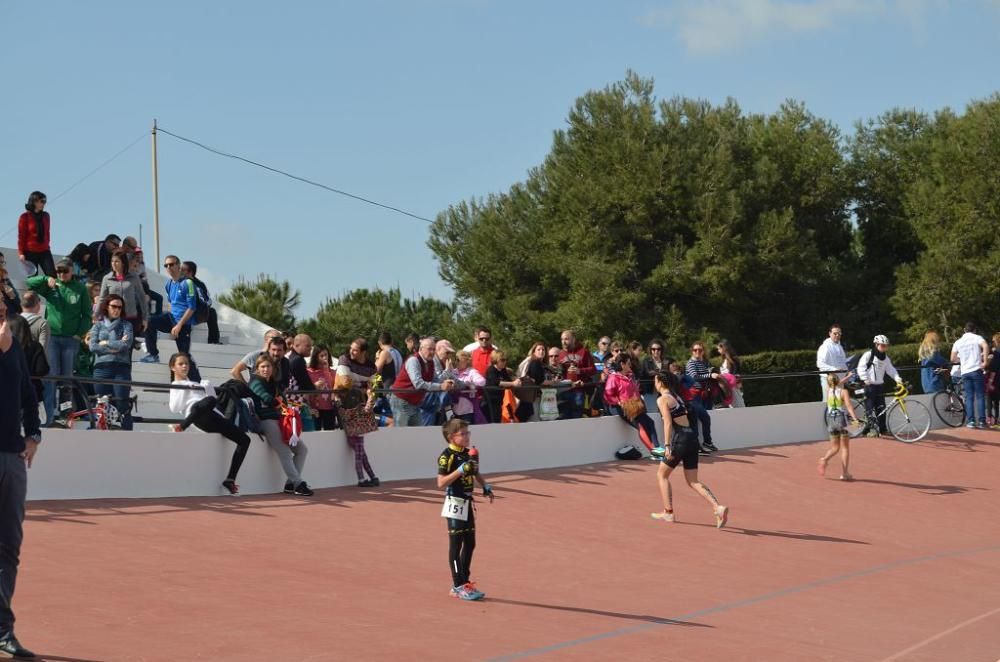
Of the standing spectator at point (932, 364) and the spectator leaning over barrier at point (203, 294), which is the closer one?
the spectator leaning over barrier at point (203, 294)

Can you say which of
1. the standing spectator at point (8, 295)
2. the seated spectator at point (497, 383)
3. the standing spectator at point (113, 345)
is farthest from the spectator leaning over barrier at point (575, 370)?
the standing spectator at point (8, 295)

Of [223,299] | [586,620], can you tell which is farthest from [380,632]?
[223,299]

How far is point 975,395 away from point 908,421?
2.10 metres

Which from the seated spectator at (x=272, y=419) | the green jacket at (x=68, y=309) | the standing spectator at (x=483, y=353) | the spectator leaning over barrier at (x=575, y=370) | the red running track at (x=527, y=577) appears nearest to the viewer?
the red running track at (x=527, y=577)

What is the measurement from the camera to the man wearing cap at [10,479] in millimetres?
7465

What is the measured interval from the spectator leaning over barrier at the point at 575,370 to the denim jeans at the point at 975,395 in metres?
8.13

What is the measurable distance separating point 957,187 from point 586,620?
34687 mm

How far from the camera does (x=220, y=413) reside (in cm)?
1473

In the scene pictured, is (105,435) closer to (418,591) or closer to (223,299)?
(418,591)

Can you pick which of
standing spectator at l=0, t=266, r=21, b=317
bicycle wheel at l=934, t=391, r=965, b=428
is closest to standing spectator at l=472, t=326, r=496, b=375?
standing spectator at l=0, t=266, r=21, b=317

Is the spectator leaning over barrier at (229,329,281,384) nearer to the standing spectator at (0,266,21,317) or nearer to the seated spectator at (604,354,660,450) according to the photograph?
the standing spectator at (0,266,21,317)

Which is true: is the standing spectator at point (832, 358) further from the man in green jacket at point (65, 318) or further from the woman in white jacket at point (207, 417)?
the man in green jacket at point (65, 318)

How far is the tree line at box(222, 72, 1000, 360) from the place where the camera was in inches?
1610

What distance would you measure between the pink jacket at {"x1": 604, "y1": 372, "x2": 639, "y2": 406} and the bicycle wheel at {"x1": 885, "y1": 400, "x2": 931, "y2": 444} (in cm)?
606
